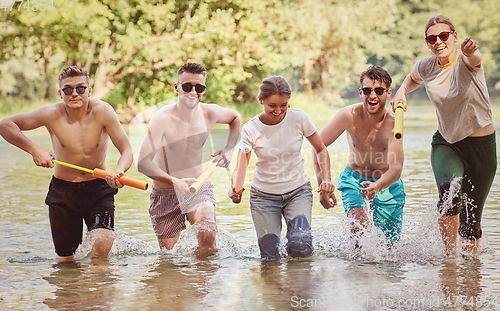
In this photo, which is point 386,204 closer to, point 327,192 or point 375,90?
point 327,192

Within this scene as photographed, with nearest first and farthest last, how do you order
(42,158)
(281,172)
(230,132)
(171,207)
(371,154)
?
(42,158), (281,172), (371,154), (171,207), (230,132)

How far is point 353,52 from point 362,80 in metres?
36.7

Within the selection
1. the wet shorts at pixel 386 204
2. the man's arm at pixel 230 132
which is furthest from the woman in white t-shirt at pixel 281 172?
the wet shorts at pixel 386 204

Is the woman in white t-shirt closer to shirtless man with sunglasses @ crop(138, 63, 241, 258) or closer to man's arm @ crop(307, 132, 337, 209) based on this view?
man's arm @ crop(307, 132, 337, 209)

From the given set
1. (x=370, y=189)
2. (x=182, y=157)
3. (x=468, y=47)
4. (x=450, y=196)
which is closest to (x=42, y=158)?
(x=182, y=157)

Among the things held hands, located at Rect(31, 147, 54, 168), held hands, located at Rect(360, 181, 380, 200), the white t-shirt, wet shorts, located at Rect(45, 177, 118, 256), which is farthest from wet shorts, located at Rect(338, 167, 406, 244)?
held hands, located at Rect(31, 147, 54, 168)

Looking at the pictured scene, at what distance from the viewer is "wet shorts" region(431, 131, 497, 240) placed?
20.3ft

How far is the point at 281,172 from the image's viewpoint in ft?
21.0

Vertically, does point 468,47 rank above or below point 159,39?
below

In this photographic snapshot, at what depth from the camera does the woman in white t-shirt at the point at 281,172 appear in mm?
6227

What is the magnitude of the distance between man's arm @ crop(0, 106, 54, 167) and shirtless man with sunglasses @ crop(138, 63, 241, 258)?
2.66 feet

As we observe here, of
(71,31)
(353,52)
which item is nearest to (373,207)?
(71,31)

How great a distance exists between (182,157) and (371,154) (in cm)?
157

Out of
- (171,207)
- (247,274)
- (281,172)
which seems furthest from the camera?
(171,207)
